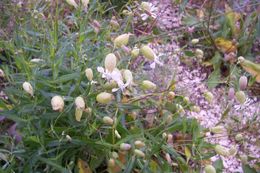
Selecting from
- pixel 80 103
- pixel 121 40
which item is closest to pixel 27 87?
pixel 80 103

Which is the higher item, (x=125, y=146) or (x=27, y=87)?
(x=27, y=87)

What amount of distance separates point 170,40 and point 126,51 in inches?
45.2

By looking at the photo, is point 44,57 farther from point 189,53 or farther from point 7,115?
point 189,53

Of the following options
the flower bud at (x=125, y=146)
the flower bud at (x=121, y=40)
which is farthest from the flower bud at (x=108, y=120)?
the flower bud at (x=121, y=40)

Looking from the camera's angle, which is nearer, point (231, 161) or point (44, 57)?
point (44, 57)

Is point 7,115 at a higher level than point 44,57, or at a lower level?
lower

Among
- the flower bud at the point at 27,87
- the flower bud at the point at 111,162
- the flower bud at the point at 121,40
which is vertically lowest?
the flower bud at the point at 111,162

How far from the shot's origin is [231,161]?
6.80 feet

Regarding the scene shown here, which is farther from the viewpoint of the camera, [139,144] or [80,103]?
[139,144]

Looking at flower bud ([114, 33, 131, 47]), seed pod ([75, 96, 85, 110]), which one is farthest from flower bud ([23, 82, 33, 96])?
flower bud ([114, 33, 131, 47])

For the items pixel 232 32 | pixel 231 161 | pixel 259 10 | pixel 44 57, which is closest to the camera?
pixel 44 57

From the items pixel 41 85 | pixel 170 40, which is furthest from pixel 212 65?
pixel 41 85

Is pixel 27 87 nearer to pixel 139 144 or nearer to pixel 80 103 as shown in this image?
pixel 80 103

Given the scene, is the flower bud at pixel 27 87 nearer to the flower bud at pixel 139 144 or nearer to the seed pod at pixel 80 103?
the seed pod at pixel 80 103
